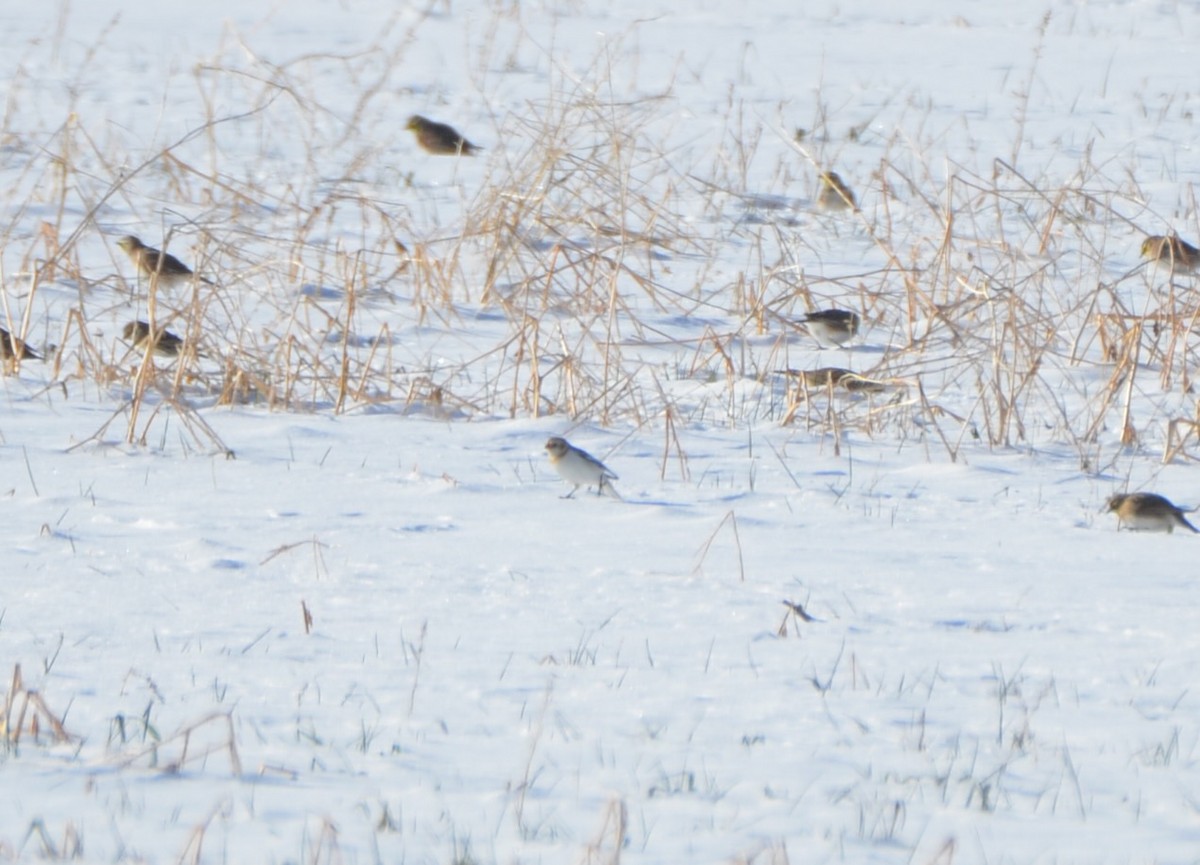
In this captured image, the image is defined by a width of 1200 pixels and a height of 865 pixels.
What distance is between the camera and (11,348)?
22.9 ft

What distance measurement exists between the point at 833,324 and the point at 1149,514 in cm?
290

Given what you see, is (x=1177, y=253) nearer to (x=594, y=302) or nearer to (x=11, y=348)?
(x=594, y=302)

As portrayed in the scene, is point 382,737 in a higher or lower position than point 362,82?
lower

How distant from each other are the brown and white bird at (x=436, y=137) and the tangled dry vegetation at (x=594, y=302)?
36cm

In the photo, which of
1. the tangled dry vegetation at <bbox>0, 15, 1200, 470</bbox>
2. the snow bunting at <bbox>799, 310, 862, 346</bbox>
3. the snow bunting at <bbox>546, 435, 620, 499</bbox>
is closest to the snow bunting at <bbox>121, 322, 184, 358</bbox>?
the tangled dry vegetation at <bbox>0, 15, 1200, 470</bbox>

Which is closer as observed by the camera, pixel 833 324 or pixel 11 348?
pixel 11 348

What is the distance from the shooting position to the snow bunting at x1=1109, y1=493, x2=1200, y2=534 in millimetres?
5066

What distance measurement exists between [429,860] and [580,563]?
6.65 feet

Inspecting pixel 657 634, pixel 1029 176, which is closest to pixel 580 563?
pixel 657 634

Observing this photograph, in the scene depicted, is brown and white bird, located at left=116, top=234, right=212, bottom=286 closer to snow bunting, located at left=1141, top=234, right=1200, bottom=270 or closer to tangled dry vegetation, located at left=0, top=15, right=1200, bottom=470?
tangled dry vegetation, located at left=0, top=15, right=1200, bottom=470

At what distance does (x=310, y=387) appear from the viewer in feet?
23.0

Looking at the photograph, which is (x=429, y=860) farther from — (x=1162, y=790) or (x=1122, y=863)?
(x=1162, y=790)

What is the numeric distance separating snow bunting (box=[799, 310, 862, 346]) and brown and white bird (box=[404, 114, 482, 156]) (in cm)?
484

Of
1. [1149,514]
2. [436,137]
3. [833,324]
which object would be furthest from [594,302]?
[436,137]
